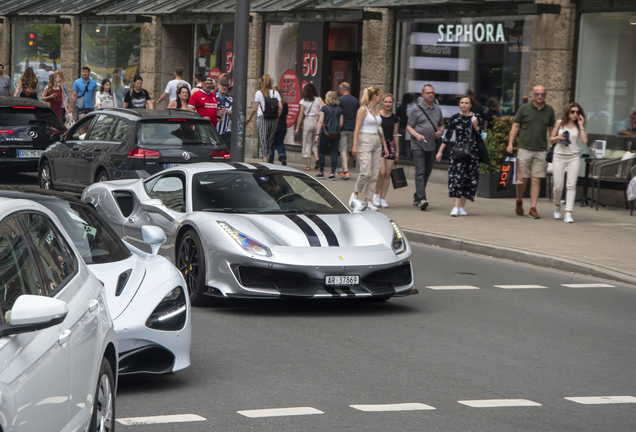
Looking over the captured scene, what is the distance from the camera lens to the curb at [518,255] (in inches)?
418

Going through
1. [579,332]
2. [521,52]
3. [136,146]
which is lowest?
[579,332]

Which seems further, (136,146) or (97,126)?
(97,126)

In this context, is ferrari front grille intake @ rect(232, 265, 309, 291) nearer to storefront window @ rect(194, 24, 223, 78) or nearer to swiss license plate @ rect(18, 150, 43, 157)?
swiss license plate @ rect(18, 150, 43, 157)

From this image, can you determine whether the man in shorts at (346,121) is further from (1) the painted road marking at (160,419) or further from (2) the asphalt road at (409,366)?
(1) the painted road marking at (160,419)

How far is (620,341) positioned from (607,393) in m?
1.70

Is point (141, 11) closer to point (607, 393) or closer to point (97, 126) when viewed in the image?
point (97, 126)

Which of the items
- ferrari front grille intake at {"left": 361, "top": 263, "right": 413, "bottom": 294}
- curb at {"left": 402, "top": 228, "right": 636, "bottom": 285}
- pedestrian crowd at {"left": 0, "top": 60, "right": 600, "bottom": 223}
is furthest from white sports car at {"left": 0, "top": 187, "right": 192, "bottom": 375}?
pedestrian crowd at {"left": 0, "top": 60, "right": 600, "bottom": 223}

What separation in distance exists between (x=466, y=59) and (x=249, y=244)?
1330 centimetres

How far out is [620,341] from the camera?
753 centimetres

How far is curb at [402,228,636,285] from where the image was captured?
418 inches

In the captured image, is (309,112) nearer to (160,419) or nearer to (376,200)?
(376,200)

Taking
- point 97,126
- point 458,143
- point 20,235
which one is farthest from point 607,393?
point 97,126

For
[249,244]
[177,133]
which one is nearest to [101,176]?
[177,133]

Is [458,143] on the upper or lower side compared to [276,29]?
lower
